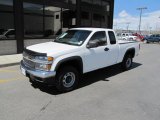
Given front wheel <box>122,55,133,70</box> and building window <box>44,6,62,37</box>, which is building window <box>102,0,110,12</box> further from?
front wheel <box>122,55,133,70</box>

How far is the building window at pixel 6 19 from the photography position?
1222 centimetres

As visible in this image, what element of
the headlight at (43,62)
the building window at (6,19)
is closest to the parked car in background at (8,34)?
the building window at (6,19)

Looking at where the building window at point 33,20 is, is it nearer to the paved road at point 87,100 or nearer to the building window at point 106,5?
the paved road at point 87,100

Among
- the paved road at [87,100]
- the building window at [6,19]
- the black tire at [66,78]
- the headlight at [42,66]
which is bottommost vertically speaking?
the paved road at [87,100]

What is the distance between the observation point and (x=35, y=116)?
170 inches

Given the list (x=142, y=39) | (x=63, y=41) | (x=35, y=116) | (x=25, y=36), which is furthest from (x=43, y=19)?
(x=142, y=39)

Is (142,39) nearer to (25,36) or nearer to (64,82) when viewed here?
(25,36)

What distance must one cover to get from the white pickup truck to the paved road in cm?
51

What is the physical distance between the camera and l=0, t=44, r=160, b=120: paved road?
445 cm

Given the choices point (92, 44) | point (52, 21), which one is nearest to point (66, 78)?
point (92, 44)

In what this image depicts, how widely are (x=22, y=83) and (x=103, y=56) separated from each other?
2980 millimetres

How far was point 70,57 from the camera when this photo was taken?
5785 millimetres

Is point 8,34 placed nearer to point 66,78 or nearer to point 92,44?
point 92,44

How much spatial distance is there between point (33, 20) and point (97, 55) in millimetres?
8780
